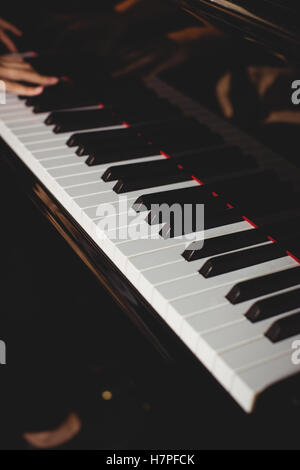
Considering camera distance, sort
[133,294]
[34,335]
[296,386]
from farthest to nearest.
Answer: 1. [34,335]
2. [133,294]
3. [296,386]

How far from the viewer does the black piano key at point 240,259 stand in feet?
3.41

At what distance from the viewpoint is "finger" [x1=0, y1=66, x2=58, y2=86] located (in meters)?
1.85

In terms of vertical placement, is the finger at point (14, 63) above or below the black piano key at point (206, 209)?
below

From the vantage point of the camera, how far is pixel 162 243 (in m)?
1.12

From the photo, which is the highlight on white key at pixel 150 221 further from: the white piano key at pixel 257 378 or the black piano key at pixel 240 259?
the white piano key at pixel 257 378

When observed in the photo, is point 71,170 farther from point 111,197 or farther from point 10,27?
point 10,27

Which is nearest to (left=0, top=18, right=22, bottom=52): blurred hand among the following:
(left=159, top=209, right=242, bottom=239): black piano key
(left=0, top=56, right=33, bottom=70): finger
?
(left=0, top=56, right=33, bottom=70): finger

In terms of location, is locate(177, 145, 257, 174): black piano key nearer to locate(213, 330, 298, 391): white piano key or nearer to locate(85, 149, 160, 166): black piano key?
locate(85, 149, 160, 166): black piano key

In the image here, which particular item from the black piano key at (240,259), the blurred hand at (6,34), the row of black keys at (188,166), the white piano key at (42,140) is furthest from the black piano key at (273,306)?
the blurred hand at (6,34)

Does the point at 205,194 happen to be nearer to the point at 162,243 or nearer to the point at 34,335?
the point at 162,243
